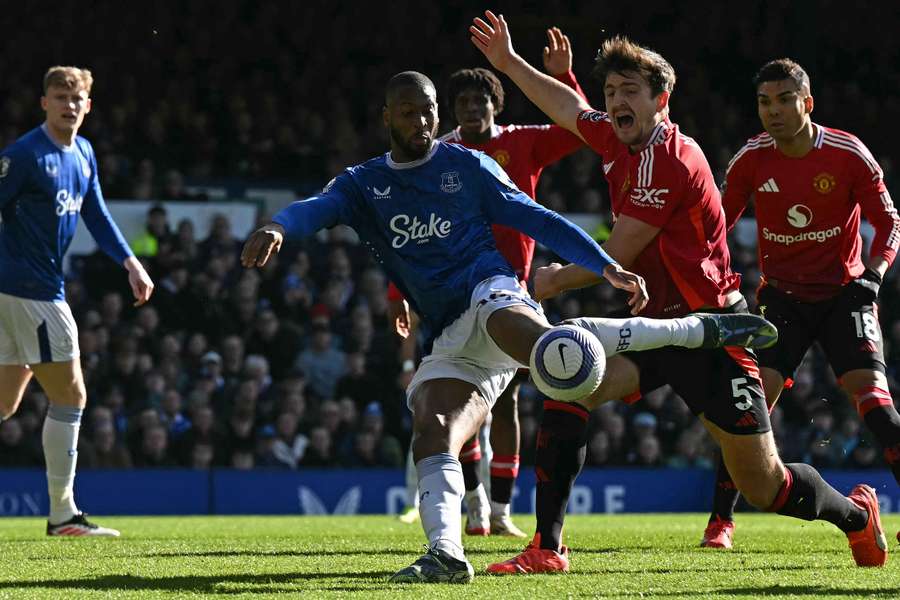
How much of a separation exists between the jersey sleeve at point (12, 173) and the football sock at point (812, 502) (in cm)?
463

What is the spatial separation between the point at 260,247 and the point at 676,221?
1.93 metres

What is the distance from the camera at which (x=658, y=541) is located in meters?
7.81

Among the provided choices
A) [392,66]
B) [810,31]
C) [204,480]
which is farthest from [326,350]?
Result: [810,31]

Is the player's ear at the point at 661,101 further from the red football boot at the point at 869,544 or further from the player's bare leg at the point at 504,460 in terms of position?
the player's bare leg at the point at 504,460

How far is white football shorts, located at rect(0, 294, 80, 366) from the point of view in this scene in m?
8.09

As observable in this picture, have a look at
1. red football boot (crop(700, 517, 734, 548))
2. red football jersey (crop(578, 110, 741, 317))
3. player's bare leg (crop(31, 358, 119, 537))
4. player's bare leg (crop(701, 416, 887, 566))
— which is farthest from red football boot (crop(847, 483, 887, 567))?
player's bare leg (crop(31, 358, 119, 537))

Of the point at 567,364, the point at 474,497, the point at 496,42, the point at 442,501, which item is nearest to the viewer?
the point at 567,364

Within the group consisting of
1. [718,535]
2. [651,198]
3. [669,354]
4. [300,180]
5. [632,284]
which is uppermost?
[300,180]

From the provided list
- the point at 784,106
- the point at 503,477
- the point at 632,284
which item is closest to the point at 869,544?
the point at 632,284

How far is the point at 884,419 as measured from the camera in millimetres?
6938

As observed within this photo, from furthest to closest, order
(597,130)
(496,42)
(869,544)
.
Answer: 1. (496,42)
2. (597,130)
3. (869,544)

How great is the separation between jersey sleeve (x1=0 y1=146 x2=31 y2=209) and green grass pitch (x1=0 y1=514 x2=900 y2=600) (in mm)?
1974

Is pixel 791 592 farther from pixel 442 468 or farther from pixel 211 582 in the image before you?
pixel 211 582

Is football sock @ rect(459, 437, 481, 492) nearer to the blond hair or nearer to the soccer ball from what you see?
the blond hair
